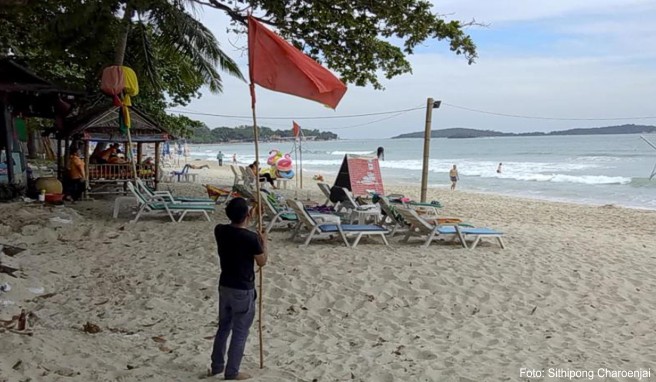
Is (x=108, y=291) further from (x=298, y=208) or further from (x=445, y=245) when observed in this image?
(x=445, y=245)

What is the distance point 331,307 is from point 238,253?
2128 mm

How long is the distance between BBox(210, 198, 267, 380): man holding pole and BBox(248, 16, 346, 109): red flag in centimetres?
108

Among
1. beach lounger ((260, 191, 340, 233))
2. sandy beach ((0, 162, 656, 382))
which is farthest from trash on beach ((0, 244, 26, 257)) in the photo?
beach lounger ((260, 191, 340, 233))

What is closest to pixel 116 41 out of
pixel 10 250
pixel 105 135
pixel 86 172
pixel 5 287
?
pixel 105 135

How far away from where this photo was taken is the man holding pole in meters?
3.43

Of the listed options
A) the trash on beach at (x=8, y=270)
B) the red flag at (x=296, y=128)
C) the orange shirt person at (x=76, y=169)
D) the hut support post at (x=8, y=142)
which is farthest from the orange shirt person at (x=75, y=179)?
the red flag at (x=296, y=128)

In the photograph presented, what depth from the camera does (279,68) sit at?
412cm

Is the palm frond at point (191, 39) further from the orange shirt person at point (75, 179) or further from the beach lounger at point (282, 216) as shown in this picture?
the beach lounger at point (282, 216)

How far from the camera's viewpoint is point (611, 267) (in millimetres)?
7477

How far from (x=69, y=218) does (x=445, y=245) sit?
19.9ft

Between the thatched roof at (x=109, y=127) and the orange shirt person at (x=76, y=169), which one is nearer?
the orange shirt person at (x=76, y=169)

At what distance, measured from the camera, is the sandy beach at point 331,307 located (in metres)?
3.87

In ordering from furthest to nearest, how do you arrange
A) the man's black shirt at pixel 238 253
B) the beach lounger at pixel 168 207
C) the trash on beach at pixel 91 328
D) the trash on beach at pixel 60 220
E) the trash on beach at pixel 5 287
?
the beach lounger at pixel 168 207 → the trash on beach at pixel 60 220 → the trash on beach at pixel 5 287 → the trash on beach at pixel 91 328 → the man's black shirt at pixel 238 253

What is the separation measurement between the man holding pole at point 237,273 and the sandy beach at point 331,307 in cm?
34
